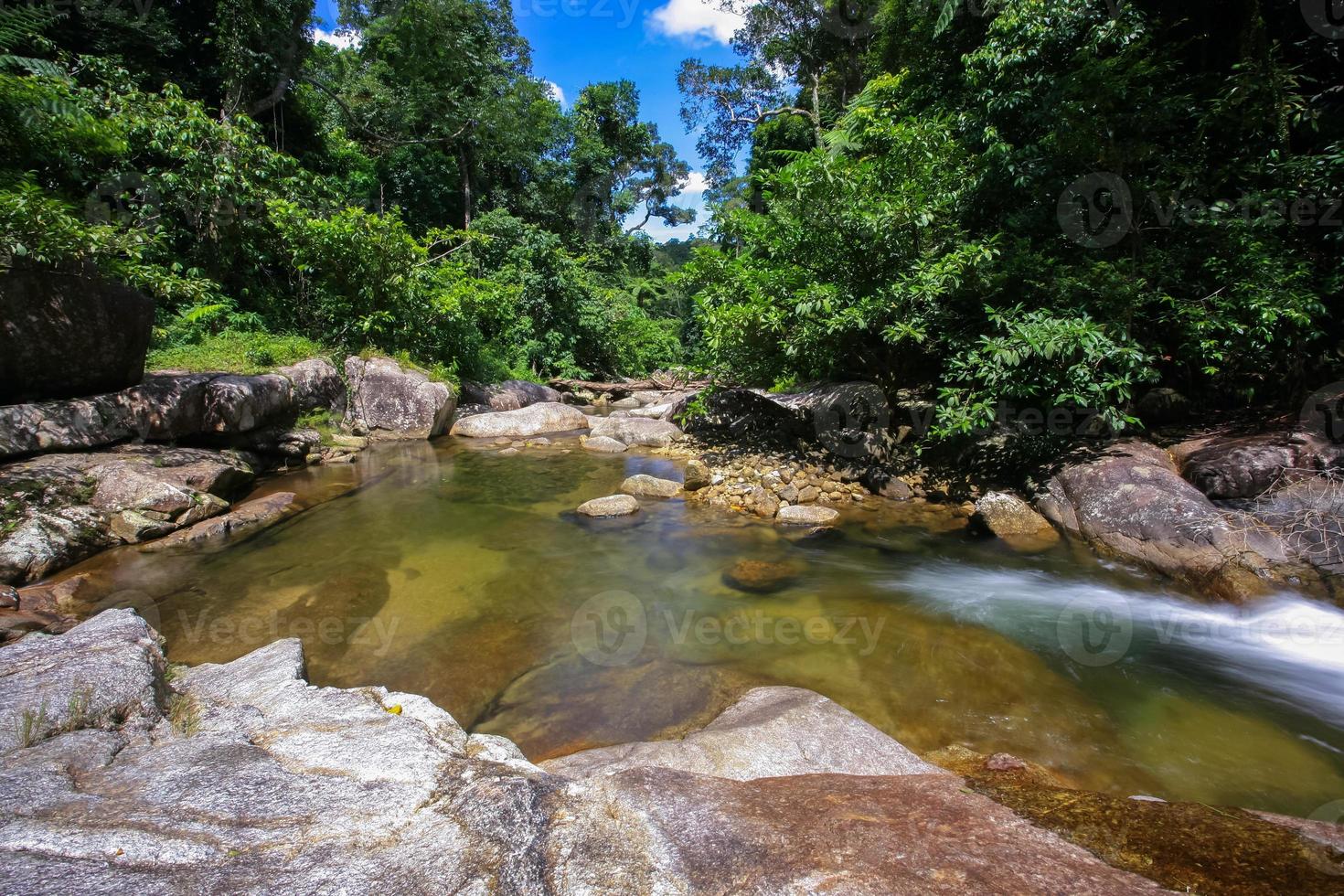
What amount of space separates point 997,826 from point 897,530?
5.32 m

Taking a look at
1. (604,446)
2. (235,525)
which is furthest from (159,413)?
(604,446)

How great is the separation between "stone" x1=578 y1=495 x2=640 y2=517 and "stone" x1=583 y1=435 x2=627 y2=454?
3881 millimetres

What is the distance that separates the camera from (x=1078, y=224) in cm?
734

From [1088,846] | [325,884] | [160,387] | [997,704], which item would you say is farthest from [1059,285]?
[160,387]

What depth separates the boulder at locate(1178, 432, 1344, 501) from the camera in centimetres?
560

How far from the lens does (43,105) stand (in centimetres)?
827

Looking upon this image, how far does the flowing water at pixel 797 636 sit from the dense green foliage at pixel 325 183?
5241 millimetres

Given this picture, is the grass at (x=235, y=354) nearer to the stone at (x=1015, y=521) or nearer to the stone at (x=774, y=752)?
the stone at (x=774, y=752)

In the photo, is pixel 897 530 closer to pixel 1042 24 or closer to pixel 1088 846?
pixel 1088 846

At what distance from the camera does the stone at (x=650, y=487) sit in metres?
8.61

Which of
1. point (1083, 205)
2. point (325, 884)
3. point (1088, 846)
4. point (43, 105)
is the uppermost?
point (43, 105)

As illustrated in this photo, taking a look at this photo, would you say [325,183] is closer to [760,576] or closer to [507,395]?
[507,395]

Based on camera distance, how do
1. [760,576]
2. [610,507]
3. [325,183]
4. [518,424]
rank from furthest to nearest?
1. [325,183]
2. [518,424]
3. [610,507]
4. [760,576]

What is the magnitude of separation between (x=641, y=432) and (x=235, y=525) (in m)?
→ 7.40
